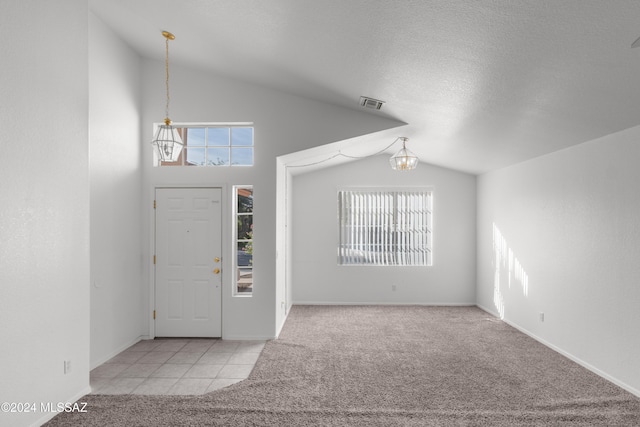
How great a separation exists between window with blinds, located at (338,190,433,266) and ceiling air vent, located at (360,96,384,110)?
9.25ft

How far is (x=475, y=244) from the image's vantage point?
23.3 ft

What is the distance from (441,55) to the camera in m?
2.95

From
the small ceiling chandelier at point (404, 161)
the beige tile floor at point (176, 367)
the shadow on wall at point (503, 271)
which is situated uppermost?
the small ceiling chandelier at point (404, 161)

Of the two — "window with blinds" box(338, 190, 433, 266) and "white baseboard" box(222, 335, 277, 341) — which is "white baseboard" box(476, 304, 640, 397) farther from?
"white baseboard" box(222, 335, 277, 341)

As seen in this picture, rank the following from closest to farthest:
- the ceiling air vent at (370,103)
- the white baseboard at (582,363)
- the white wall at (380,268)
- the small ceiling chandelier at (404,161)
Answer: the white baseboard at (582,363), the ceiling air vent at (370,103), the small ceiling chandelier at (404,161), the white wall at (380,268)

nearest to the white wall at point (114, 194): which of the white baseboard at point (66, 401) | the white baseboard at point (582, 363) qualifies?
the white baseboard at point (66, 401)

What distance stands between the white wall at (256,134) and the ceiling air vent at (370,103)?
0.33 meters

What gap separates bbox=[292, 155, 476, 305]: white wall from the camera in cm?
711

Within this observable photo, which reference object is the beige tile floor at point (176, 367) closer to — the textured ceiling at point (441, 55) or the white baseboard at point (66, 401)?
the white baseboard at point (66, 401)

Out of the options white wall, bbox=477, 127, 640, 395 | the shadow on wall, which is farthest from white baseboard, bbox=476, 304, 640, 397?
the shadow on wall

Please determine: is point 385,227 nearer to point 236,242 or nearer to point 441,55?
point 236,242

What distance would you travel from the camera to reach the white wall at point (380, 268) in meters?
7.11

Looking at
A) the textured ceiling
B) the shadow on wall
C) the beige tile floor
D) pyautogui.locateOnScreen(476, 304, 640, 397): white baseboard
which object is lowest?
the beige tile floor

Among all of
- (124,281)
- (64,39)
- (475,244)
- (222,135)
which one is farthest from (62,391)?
(475,244)
